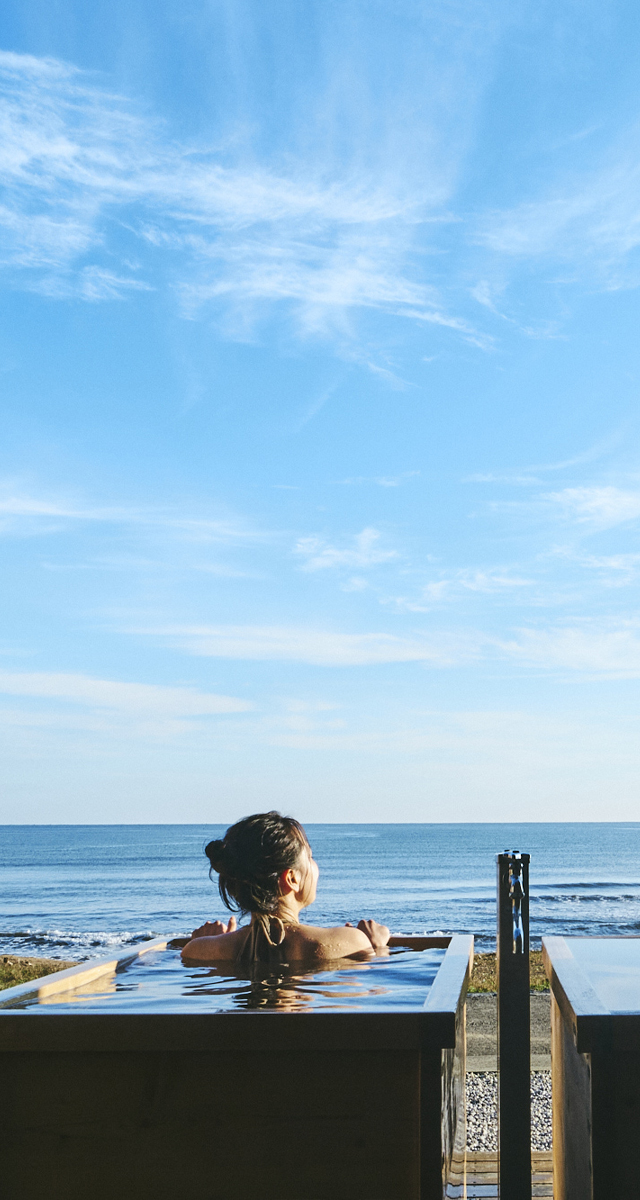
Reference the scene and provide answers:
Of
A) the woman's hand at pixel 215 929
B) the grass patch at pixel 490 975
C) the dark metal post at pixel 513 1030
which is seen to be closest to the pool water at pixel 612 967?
the dark metal post at pixel 513 1030

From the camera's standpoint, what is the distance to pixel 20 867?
58.9 meters

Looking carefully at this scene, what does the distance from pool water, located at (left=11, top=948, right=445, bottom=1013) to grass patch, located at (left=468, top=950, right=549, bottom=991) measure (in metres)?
9.84

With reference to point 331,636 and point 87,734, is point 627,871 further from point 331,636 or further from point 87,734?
point 87,734

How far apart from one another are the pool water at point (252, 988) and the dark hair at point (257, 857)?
10.0 inches

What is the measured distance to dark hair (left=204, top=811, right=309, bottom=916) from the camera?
139 inches

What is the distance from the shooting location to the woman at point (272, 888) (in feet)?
11.6

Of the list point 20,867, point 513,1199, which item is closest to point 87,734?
point 20,867

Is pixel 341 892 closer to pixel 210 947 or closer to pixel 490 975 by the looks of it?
pixel 490 975

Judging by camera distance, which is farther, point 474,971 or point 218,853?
point 474,971

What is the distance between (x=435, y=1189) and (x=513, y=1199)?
893 mm

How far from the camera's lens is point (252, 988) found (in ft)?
9.82

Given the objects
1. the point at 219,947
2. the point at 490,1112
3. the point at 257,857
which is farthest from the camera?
the point at 490,1112

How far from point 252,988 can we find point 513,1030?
2.58ft

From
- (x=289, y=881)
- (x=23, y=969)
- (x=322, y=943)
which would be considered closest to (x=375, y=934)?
(x=322, y=943)
